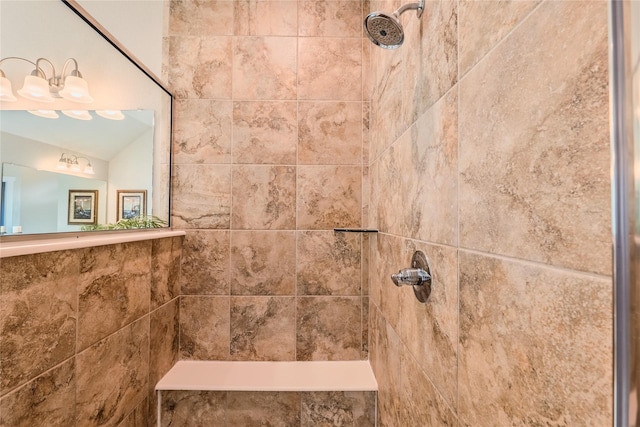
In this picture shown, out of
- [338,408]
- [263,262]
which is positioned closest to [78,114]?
[263,262]

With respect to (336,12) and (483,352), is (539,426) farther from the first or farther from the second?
(336,12)

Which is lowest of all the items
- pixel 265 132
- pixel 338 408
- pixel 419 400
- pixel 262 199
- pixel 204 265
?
pixel 338 408

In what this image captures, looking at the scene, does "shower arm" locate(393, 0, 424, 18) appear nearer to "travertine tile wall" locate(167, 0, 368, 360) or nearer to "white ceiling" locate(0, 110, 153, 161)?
"travertine tile wall" locate(167, 0, 368, 360)

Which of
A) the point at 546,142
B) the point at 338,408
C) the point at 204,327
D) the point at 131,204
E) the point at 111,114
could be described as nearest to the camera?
→ the point at 546,142

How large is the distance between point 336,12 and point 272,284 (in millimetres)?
1483

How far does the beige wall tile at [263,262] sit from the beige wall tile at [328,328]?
14cm

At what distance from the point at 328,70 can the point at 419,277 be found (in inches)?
48.6

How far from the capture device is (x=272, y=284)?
146 cm

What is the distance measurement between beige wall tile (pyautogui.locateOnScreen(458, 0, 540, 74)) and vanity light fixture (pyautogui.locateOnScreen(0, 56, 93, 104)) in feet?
3.43

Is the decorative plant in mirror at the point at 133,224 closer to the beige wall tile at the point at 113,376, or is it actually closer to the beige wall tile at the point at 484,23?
the beige wall tile at the point at 113,376

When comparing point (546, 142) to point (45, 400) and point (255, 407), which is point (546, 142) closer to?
point (45, 400)

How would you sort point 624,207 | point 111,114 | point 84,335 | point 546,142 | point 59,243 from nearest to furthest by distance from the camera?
1. point 624,207
2. point 546,142
3. point 59,243
4. point 84,335
5. point 111,114

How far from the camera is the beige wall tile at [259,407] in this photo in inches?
49.8

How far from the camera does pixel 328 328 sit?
1469 mm
